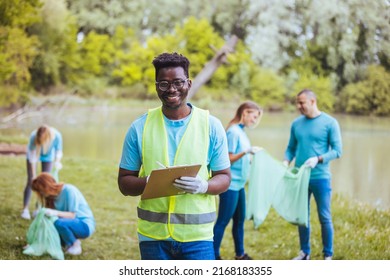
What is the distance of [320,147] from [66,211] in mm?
1678

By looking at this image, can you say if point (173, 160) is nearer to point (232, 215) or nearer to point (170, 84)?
point (170, 84)

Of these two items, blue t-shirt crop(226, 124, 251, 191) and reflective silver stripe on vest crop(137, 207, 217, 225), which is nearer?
reflective silver stripe on vest crop(137, 207, 217, 225)

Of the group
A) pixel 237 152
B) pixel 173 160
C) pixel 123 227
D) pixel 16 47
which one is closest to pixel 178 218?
pixel 173 160

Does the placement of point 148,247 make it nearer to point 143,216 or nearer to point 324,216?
point 143,216

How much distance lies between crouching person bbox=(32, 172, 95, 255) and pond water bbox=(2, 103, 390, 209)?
0.78 meters

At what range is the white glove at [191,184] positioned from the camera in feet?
6.75

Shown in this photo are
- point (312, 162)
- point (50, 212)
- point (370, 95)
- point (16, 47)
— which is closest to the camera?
point (312, 162)

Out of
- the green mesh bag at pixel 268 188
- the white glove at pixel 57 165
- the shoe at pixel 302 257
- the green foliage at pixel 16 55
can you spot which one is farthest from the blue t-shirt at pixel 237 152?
the green foliage at pixel 16 55

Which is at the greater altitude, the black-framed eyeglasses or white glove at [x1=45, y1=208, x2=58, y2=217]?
the black-framed eyeglasses

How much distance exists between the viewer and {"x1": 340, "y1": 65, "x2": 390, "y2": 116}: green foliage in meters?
3.95

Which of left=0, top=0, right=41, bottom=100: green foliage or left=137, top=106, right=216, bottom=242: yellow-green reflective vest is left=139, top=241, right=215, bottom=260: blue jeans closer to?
left=137, top=106, right=216, bottom=242: yellow-green reflective vest

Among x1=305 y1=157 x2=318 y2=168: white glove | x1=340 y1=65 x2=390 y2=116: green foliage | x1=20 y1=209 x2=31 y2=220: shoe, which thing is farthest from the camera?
x1=20 y1=209 x2=31 y2=220: shoe

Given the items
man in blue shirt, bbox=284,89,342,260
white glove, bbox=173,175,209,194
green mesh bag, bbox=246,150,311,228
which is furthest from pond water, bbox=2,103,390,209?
white glove, bbox=173,175,209,194

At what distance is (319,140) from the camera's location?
340cm
